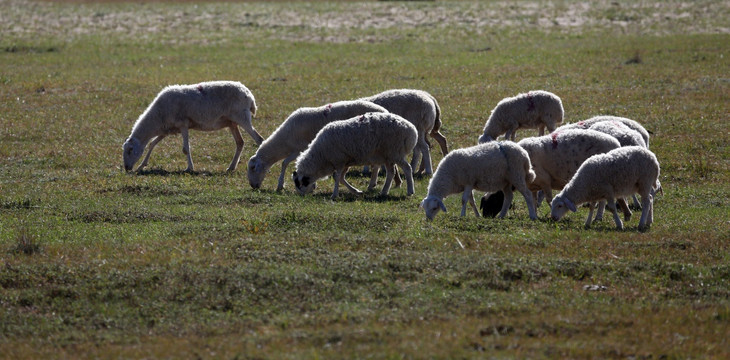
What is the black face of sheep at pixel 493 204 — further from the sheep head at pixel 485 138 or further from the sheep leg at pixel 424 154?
the sheep head at pixel 485 138

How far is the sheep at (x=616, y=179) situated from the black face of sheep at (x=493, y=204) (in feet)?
4.51

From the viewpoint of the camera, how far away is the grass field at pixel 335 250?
8.48 meters

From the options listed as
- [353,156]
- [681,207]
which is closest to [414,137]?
[353,156]

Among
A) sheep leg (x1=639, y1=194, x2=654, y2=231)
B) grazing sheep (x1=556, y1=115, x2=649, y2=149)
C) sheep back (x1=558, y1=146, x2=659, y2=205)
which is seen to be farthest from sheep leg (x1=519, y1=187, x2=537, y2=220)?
grazing sheep (x1=556, y1=115, x2=649, y2=149)

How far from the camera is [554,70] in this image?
2889cm

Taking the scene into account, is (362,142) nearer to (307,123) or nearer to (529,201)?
(307,123)

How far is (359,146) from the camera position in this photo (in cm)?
1455

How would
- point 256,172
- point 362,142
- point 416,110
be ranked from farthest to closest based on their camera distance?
point 416,110 → point 256,172 → point 362,142

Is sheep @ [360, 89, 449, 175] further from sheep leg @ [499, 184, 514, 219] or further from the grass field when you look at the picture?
sheep leg @ [499, 184, 514, 219]

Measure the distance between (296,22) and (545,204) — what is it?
107 feet

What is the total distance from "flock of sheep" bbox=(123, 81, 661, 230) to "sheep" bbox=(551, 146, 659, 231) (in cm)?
1

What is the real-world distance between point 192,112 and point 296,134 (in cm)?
247

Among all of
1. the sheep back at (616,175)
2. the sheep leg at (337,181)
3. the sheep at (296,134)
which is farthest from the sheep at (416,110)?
the sheep back at (616,175)

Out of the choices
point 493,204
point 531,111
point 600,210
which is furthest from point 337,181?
point 531,111
